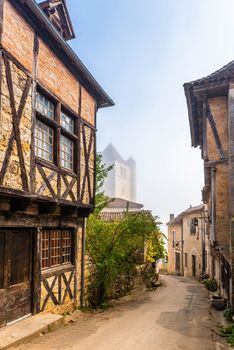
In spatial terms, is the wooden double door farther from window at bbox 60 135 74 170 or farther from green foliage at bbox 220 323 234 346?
green foliage at bbox 220 323 234 346

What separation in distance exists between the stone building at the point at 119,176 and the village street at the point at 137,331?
65.2 meters

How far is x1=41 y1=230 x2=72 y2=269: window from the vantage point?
8625 mm

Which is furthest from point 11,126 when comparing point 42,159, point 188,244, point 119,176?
point 119,176

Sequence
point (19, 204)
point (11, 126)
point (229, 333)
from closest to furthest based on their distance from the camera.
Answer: point (11, 126) < point (19, 204) < point (229, 333)

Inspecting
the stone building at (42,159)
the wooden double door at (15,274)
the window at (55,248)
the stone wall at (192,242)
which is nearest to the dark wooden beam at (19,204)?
the stone building at (42,159)

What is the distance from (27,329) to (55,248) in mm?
2691

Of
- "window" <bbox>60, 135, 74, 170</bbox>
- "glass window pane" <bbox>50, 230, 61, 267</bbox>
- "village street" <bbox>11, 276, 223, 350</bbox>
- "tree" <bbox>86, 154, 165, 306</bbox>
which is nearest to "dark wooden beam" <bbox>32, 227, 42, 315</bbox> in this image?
"village street" <bbox>11, 276, 223, 350</bbox>

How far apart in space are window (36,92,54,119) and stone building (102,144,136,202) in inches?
2642

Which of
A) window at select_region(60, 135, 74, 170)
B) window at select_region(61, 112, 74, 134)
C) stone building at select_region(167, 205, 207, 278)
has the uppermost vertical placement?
window at select_region(61, 112, 74, 134)

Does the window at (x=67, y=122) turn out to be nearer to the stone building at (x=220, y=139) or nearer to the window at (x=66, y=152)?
the window at (x=66, y=152)

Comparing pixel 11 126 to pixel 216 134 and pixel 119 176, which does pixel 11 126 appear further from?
pixel 119 176

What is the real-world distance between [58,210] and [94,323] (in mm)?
3277

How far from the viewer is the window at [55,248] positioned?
862 centimetres

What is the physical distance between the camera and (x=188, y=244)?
32781 millimetres
